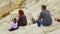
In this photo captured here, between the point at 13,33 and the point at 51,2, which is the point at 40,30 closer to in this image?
the point at 13,33

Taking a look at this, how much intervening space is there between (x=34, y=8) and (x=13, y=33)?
5675mm

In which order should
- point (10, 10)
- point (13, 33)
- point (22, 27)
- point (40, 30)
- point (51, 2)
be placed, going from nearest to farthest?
point (40, 30), point (13, 33), point (22, 27), point (51, 2), point (10, 10)

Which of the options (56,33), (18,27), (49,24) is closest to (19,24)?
(18,27)

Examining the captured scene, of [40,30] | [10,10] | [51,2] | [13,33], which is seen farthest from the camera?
[10,10]

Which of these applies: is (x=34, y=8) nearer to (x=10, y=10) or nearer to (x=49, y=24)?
(x=10, y=10)

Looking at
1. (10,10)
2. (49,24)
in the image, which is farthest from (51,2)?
(49,24)

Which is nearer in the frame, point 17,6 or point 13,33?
point 13,33

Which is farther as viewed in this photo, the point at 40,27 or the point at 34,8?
the point at 34,8

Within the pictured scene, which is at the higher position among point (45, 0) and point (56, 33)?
point (45, 0)

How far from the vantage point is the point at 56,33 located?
7648mm

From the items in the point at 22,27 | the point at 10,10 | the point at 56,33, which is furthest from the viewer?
the point at 10,10

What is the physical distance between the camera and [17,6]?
→ 1666cm

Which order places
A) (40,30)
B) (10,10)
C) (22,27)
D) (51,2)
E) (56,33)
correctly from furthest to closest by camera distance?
1. (10,10)
2. (51,2)
3. (22,27)
4. (40,30)
5. (56,33)

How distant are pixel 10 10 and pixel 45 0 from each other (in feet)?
8.79
